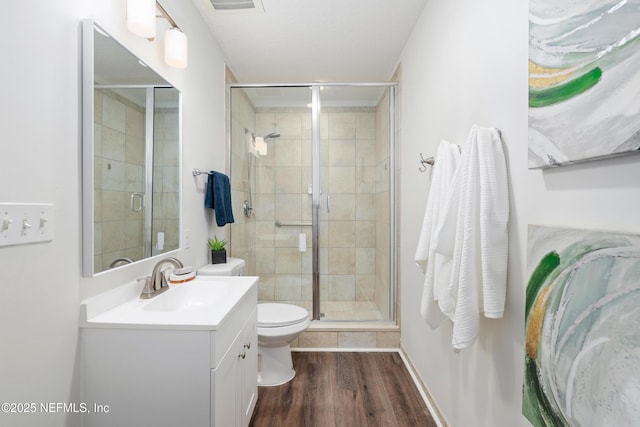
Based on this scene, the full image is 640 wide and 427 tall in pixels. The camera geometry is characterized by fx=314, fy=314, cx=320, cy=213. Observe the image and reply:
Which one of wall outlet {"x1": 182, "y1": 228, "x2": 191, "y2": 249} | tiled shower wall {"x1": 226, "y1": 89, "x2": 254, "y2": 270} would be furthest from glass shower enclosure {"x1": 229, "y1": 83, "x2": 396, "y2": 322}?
wall outlet {"x1": 182, "y1": 228, "x2": 191, "y2": 249}

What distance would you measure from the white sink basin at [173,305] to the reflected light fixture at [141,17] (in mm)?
1061

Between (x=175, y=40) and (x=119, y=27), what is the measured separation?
351mm

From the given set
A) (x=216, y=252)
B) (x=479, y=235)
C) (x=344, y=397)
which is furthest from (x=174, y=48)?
(x=344, y=397)

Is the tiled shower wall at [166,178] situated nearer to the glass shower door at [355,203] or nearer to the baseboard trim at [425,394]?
the glass shower door at [355,203]

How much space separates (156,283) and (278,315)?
40.2 inches

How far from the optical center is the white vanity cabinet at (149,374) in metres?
1.07

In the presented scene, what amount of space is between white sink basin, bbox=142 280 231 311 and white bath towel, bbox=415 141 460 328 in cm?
96

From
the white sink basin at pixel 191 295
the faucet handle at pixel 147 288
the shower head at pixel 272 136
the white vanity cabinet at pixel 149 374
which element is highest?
the shower head at pixel 272 136

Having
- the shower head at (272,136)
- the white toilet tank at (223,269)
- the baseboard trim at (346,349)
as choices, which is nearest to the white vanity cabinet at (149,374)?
the white toilet tank at (223,269)

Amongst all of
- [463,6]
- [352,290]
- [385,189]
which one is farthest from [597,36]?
[352,290]

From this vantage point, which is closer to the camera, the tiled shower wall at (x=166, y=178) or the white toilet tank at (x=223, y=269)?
the tiled shower wall at (x=166, y=178)

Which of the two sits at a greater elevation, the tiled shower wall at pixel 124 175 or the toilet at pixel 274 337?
the tiled shower wall at pixel 124 175

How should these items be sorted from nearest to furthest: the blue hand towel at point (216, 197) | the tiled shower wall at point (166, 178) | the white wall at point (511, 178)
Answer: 1. the white wall at point (511, 178)
2. the tiled shower wall at point (166, 178)
3. the blue hand towel at point (216, 197)

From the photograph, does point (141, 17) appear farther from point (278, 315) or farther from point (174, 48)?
point (278, 315)
